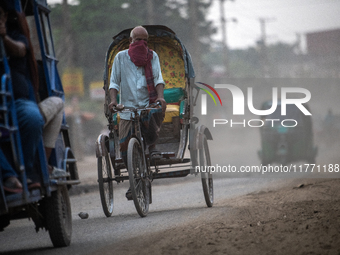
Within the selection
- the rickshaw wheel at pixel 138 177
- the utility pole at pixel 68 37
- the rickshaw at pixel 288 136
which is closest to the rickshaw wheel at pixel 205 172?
the rickshaw wheel at pixel 138 177

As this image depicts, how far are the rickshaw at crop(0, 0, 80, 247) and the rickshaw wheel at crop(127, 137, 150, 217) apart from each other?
1048mm

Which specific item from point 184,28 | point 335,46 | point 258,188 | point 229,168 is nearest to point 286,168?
point 229,168

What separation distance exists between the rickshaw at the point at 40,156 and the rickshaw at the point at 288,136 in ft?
34.8

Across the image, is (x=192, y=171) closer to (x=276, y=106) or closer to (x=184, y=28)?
(x=276, y=106)

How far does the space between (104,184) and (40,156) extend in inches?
120

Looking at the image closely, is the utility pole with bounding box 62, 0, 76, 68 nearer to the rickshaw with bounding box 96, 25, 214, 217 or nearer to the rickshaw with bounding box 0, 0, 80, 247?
the rickshaw with bounding box 96, 25, 214, 217

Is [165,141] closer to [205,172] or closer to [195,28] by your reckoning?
[205,172]

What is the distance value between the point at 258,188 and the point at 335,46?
38.3 m

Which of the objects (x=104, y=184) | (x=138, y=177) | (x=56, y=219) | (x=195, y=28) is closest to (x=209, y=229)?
(x=56, y=219)

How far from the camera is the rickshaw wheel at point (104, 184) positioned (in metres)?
7.55

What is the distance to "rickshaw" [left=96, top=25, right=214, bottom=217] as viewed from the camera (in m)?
7.31

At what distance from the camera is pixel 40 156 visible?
4895mm

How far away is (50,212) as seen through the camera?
17.4 feet

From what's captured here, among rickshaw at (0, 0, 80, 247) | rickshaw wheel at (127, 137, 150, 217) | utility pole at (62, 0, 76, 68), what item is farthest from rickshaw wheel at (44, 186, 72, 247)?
utility pole at (62, 0, 76, 68)
